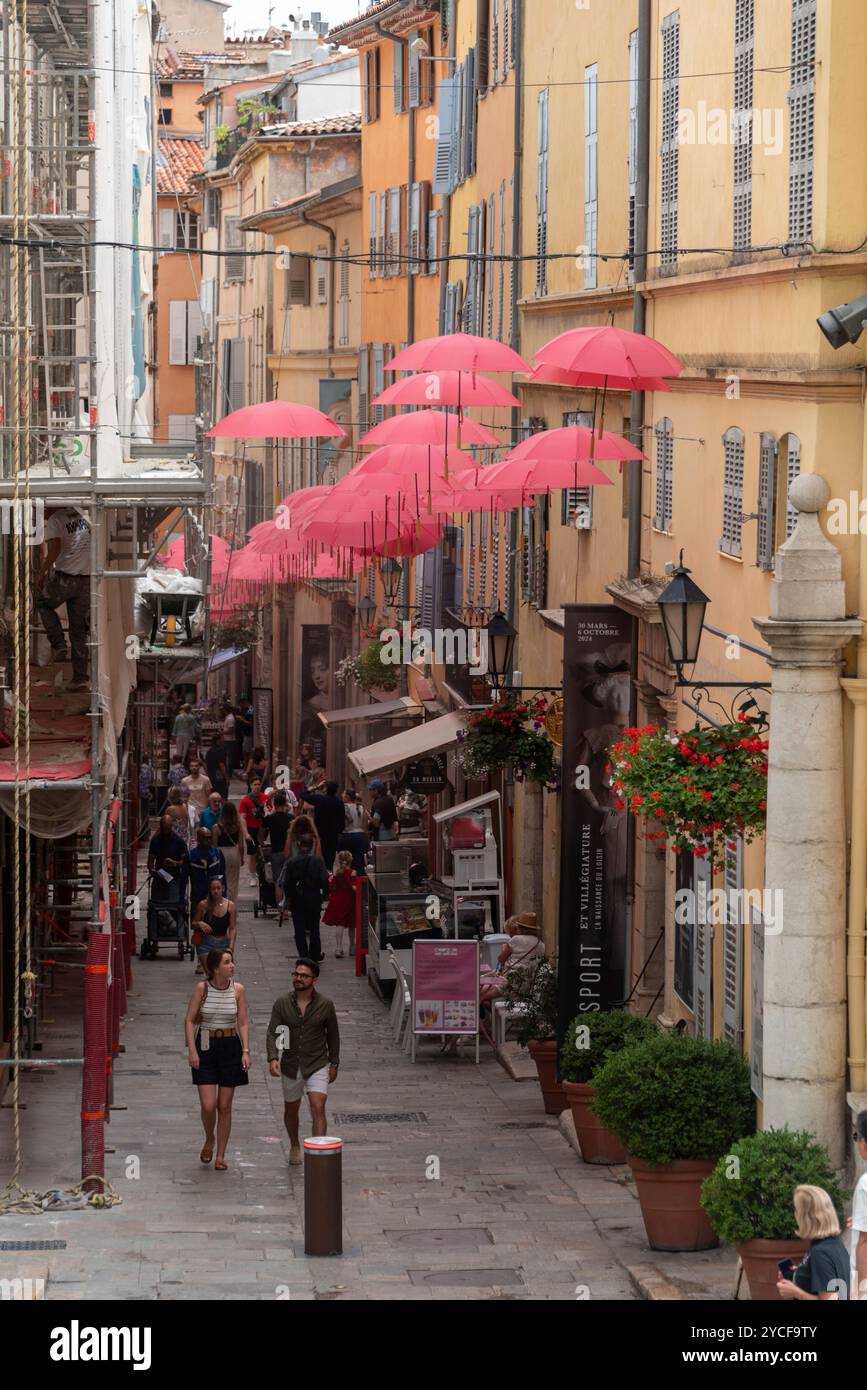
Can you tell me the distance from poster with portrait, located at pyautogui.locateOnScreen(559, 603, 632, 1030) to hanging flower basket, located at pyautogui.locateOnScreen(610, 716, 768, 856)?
4.10 meters

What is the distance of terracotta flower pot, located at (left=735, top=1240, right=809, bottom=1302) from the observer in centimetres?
1169

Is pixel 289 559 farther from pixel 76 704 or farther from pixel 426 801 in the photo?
pixel 76 704

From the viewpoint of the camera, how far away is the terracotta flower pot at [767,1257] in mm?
11688

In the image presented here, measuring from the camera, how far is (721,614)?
15406 mm

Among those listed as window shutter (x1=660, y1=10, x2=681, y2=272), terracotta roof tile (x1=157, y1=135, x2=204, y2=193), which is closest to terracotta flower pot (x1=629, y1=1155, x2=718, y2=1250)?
window shutter (x1=660, y1=10, x2=681, y2=272)

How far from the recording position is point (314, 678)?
5172 centimetres

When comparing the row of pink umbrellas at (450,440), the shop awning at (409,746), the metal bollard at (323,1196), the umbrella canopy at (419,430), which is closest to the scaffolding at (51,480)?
the metal bollard at (323,1196)

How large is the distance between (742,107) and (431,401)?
6067 mm

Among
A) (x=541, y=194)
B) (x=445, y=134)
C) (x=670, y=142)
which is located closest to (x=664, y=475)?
(x=670, y=142)

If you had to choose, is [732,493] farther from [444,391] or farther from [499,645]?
[499,645]

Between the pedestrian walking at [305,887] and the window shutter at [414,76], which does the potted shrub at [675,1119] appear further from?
the window shutter at [414,76]

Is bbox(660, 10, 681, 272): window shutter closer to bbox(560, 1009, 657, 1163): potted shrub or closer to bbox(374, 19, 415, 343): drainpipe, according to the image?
bbox(560, 1009, 657, 1163): potted shrub

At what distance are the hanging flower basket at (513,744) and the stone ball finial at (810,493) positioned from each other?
32.7 feet
